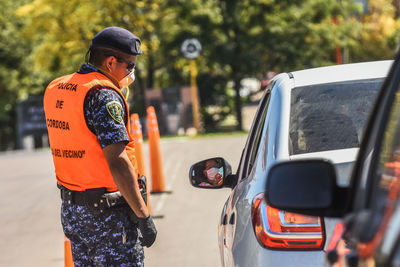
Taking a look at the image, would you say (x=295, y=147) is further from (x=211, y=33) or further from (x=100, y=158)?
(x=211, y=33)

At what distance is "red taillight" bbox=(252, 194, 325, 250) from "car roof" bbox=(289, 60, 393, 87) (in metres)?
0.91

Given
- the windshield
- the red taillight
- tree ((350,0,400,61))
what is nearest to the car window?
the red taillight

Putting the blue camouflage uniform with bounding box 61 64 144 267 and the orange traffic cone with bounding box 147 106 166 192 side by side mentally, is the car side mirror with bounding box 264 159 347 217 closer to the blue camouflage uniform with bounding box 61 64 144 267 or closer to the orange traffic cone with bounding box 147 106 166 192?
the blue camouflage uniform with bounding box 61 64 144 267

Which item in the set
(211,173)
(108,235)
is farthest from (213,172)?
(108,235)

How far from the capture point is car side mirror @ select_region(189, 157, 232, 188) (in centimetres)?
458

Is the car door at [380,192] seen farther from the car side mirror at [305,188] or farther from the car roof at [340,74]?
the car roof at [340,74]

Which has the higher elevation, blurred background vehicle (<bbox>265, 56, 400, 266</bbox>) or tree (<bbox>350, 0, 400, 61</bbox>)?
tree (<bbox>350, 0, 400, 61</bbox>)

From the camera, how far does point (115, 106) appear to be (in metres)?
3.79

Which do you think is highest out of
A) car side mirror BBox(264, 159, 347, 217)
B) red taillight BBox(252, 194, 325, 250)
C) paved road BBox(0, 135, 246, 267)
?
car side mirror BBox(264, 159, 347, 217)

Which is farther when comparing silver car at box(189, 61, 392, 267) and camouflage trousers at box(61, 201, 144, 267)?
camouflage trousers at box(61, 201, 144, 267)

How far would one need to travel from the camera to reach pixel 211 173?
15.1 ft

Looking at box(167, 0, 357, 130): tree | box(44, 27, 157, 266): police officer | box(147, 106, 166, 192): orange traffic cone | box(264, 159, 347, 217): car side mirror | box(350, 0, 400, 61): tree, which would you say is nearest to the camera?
box(264, 159, 347, 217): car side mirror

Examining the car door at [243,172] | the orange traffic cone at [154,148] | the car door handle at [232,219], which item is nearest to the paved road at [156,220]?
the orange traffic cone at [154,148]

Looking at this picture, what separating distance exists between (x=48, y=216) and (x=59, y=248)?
238cm
